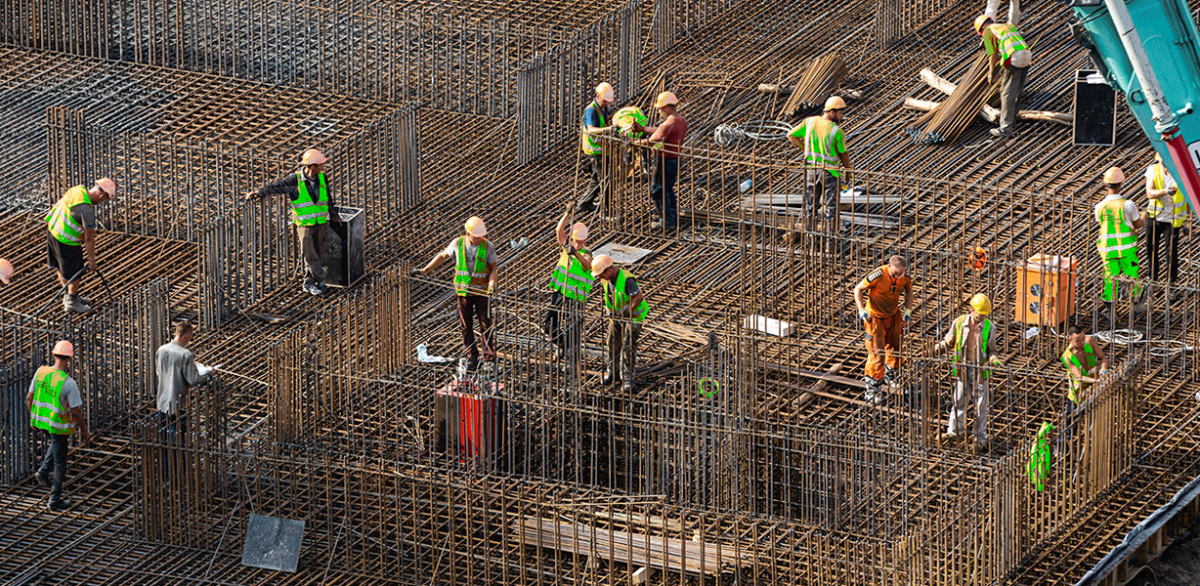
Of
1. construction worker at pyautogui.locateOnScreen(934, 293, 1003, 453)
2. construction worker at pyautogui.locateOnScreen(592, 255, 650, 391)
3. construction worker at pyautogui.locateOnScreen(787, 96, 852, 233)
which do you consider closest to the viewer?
construction worker at pyautogui.locateOnScreen(934, 293, 1003, 453)

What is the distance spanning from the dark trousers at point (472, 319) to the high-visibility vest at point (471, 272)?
105 mm

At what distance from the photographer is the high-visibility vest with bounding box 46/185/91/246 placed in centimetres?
2827

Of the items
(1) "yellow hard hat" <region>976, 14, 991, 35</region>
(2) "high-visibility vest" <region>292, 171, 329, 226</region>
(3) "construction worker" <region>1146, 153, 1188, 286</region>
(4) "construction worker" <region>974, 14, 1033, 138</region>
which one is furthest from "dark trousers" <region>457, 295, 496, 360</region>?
(1) "yellow hard hat" <region>976, 14, 991, 35</region>

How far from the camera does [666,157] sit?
30.2 m

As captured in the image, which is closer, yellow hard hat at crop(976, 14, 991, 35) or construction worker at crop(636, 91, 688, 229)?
construction worker at crop(636, 91, 688, 229)

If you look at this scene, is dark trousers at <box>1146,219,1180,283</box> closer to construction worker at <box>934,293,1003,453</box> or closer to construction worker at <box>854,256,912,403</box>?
construction worker at <box>854,256,912,403</box>

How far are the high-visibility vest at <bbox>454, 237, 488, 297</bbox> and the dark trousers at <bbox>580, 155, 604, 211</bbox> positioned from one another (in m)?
4.07

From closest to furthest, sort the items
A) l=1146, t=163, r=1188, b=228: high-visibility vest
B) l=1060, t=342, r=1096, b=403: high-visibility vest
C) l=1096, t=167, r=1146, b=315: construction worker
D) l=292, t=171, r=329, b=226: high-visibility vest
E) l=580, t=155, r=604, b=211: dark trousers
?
l=1060, t=342, r=1096, b=403: high-visibility vest < l=1096, t=167, r=1146, b=315: construction worker < l=1146, t=163, r=1188, b=228: high-visibility vest < l=292, t=171, r=329, b=226: high-visibility vest < l=580, t=155, r=604, b=211: dark trousers

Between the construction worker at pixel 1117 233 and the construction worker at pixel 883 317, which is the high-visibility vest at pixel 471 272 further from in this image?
the construction worker at pixel 1117 233

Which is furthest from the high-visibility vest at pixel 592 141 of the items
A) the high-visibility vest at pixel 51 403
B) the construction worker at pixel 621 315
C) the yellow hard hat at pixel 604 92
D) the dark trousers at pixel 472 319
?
the high-visibility vest at pixel 51 403

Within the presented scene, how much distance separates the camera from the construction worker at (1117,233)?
1083 inches

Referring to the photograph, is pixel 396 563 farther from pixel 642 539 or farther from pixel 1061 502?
pixel 1061 502

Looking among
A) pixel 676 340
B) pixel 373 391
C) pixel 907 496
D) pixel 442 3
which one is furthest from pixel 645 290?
pixel 442 3

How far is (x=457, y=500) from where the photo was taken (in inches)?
965
